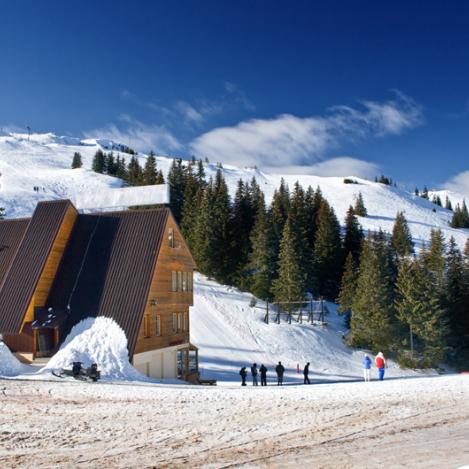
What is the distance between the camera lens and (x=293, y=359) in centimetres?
4375

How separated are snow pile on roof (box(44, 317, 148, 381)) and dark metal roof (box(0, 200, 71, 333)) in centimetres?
336

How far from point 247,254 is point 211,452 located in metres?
49.9

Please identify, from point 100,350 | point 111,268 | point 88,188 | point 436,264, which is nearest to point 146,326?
point 100,350

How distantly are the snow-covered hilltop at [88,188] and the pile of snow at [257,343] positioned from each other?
39422 mm

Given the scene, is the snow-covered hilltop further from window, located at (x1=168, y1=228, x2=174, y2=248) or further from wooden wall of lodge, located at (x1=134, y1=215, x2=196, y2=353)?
window, located at (x1=168, y1=228, x2=174, y2=248)

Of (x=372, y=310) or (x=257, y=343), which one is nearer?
(x=257, y=343)

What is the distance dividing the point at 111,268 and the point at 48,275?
12.1ft

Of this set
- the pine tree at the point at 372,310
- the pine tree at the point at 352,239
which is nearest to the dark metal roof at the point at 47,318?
the pine tree at the point at 372,310

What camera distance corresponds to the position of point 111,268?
29031 millimetres

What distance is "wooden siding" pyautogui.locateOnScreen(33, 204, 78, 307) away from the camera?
2816 cm

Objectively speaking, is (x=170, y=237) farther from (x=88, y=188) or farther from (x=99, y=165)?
(x=99, y=165)

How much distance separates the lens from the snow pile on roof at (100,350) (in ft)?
77.5

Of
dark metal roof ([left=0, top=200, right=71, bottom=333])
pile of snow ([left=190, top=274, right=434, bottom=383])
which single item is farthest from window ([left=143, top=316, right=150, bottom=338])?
pile of snow ([left=190, top=274, right=434, bottom=383])

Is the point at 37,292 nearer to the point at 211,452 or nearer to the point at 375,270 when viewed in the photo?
the point at 211,452
